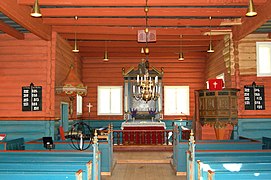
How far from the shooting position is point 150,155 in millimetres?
11406

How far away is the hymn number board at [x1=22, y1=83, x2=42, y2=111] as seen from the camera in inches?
422

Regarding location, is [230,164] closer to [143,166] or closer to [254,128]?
[143,166]

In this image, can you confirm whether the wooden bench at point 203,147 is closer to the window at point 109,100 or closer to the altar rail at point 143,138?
the altar rail at point 143,138

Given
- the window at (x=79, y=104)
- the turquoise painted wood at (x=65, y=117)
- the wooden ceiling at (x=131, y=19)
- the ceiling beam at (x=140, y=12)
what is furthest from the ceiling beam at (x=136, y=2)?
the window at (x=79, y=104)

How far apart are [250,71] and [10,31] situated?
6.85 metres

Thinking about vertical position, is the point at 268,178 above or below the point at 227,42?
below

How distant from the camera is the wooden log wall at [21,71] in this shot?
35.4ft

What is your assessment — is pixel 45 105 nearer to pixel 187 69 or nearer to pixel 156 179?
pixel 156 179

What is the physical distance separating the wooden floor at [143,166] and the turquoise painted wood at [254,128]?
2318 millimetres

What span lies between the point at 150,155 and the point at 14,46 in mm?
5195

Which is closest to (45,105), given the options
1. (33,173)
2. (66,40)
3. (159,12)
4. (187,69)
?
(66,40)

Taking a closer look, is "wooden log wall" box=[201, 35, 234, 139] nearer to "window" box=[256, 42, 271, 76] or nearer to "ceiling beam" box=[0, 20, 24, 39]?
"window" box=[256, 42, 271, 76]

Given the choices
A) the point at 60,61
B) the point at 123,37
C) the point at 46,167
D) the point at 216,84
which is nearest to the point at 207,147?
the point at 216,84

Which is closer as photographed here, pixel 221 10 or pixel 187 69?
pixel 221 10
